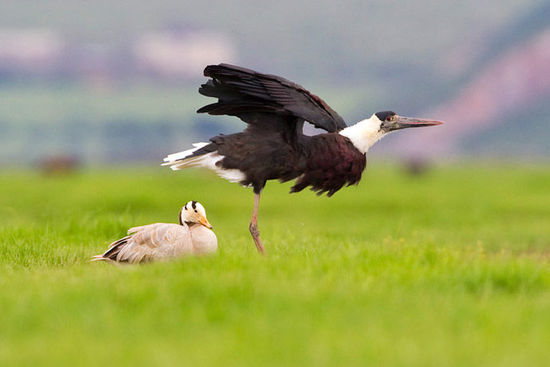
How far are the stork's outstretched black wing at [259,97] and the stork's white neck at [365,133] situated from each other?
0.20 meters

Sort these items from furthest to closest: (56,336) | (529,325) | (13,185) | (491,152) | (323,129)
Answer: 1. (491,152)
2. (13,185)
3. (323,129)
4. (529,325)
5. (56,336)

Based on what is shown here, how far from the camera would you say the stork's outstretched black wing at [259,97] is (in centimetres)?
780

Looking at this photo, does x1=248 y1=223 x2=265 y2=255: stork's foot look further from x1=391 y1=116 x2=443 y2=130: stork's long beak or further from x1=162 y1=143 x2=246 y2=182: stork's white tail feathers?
x1=391 y1=116 x2=443 y2=130: stork's long beak

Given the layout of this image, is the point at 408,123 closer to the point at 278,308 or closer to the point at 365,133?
the point at 365,133

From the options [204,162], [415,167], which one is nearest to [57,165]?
[415,167]

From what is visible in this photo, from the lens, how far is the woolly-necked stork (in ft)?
25.8

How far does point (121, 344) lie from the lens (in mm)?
4656

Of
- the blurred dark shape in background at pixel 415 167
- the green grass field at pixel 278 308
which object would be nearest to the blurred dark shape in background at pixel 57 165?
the blurred dark shape in background at pixel 415 167

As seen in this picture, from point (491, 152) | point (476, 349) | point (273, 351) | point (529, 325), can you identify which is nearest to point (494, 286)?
point (529, 325)

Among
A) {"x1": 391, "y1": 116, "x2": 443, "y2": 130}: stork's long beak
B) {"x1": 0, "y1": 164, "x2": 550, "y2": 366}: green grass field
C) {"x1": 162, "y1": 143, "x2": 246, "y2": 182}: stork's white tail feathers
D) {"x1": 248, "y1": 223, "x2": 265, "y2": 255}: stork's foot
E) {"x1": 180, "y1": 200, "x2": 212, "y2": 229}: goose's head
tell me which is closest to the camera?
{"x1": 0, "y1": 164, "x2": 550, "y2": 366}: green grass field

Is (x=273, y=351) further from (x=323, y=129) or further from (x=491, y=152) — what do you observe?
(x=491, y=152)

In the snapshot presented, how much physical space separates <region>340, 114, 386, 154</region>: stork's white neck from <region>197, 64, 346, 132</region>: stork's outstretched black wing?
197 millimetres

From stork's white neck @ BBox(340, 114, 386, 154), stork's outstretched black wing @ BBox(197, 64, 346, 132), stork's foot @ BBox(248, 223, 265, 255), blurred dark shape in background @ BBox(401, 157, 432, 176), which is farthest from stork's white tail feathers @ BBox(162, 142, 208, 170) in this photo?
blurred dark shape in background @ BBox(401, 157, 432, 176)

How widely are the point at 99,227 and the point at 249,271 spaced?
459 cm
